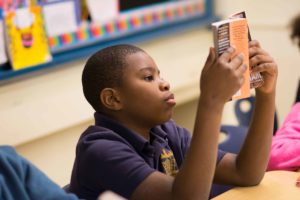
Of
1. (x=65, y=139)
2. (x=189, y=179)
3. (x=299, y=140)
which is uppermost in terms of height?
(x=189, y=179)

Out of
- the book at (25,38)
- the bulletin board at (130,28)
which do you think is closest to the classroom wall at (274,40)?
the bulletin board at (130,28)

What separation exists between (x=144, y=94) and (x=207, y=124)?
21cm

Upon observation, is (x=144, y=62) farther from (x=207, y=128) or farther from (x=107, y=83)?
(x=207, y=128)

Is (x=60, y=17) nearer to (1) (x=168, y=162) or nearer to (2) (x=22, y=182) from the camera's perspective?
(1) (x=168, y=162)

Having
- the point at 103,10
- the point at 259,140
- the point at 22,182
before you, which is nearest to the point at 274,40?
the point at 103,10

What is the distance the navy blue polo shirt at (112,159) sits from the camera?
3.72 ft

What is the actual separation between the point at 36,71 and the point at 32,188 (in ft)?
4.58

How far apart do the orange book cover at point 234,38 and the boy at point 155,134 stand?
24 mm

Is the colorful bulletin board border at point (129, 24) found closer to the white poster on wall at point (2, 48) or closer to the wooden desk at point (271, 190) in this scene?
the white poster on wall at point (2, 48)

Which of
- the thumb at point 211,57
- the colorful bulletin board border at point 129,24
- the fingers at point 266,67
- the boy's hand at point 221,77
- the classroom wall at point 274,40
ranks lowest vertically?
the classroom wall at point 274,40

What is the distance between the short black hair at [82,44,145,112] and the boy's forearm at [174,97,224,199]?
0.26 meters

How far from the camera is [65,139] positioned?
99.2 inches

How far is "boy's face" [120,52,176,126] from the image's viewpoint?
1215mm

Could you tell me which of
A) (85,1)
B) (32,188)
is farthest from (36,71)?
(32,188)
